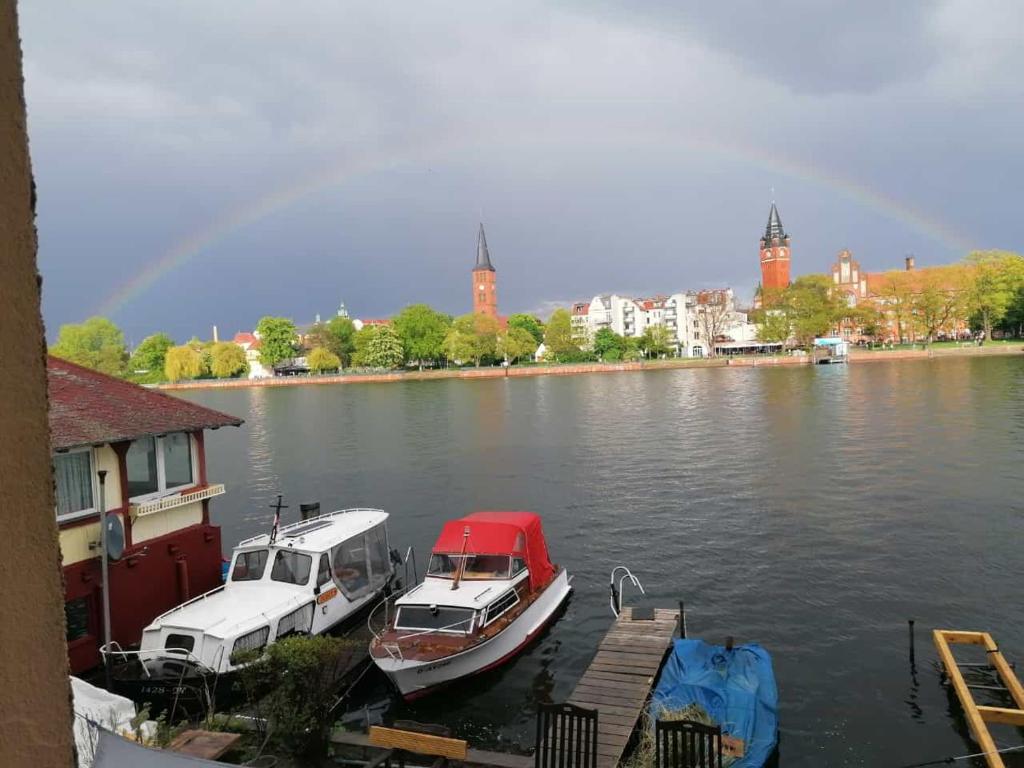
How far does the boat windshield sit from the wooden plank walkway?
345 centimetres

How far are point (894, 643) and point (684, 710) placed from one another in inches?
352

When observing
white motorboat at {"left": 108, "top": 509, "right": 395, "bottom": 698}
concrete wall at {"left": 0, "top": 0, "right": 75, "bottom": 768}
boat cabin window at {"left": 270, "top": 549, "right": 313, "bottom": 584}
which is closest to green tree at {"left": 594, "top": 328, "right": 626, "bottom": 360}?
white motorboat at {"left": 108, "top": 509, "right": 395, "bottom": 698}

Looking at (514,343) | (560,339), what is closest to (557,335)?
(560,339)

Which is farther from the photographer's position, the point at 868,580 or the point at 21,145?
the point at 868,580

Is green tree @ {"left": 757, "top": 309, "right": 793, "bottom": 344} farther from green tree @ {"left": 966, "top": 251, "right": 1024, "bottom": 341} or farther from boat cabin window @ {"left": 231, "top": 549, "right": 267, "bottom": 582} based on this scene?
boat cabin window @ {"left": 231, "top": 549, "right": 267, "bottom": 582}

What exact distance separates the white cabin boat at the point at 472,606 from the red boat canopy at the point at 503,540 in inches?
1.1

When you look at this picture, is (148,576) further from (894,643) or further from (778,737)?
(894,643)

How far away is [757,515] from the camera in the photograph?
34312 mm

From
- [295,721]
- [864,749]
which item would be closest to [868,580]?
[864,749]

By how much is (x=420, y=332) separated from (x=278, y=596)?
169955 mm

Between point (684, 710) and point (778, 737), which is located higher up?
point (684, 710)

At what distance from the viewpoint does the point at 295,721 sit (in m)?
12.8

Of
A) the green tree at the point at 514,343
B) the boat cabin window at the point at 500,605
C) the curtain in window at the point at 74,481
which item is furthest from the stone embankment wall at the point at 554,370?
the curtain in window at the point at 74,481

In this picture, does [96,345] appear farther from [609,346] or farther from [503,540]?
[503,540]
